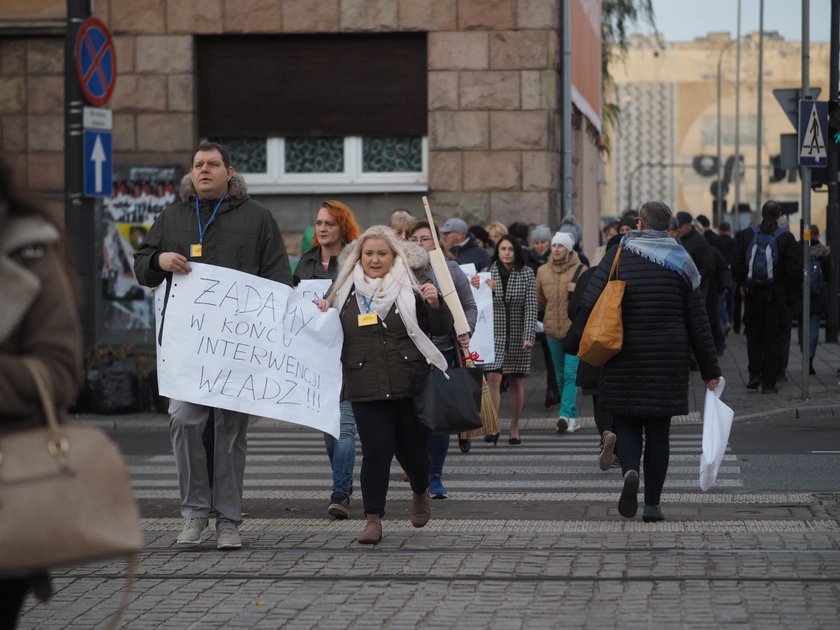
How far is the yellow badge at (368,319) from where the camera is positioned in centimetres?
788

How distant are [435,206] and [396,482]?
840 cm

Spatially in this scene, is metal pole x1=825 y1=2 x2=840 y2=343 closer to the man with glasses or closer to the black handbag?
the man with glasses

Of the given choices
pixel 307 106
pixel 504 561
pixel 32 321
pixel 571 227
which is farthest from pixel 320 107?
pixel 32 321

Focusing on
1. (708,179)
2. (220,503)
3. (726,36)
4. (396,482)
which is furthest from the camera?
(726,36)

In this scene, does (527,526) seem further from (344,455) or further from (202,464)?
(202,464)

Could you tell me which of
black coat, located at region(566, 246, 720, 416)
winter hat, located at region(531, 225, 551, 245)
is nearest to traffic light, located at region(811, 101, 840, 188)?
winter hat, located at region(531, 225, 551, 245)

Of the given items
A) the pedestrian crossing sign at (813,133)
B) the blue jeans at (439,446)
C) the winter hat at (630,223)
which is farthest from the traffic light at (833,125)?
the blue jeans at (439,446)

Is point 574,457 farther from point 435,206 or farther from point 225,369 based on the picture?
point 435,206

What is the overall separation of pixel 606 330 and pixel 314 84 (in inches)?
431

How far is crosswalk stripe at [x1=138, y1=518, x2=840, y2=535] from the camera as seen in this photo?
826 centimetres

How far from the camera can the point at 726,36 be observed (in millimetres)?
99062

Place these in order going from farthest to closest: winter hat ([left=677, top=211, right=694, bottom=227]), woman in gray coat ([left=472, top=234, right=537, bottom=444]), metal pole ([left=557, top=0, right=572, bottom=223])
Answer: metal pole ([left=557, top=0, right=572, bottom=223]), winter hat ([left=677, top=211, right=694, bottom=227]), woman in gray coat ([left=472, top=234, right=537, bottom=444])

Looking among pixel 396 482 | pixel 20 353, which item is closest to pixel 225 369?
pixel 396 482

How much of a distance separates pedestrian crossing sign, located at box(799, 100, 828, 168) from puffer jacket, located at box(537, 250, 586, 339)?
2860 mm
